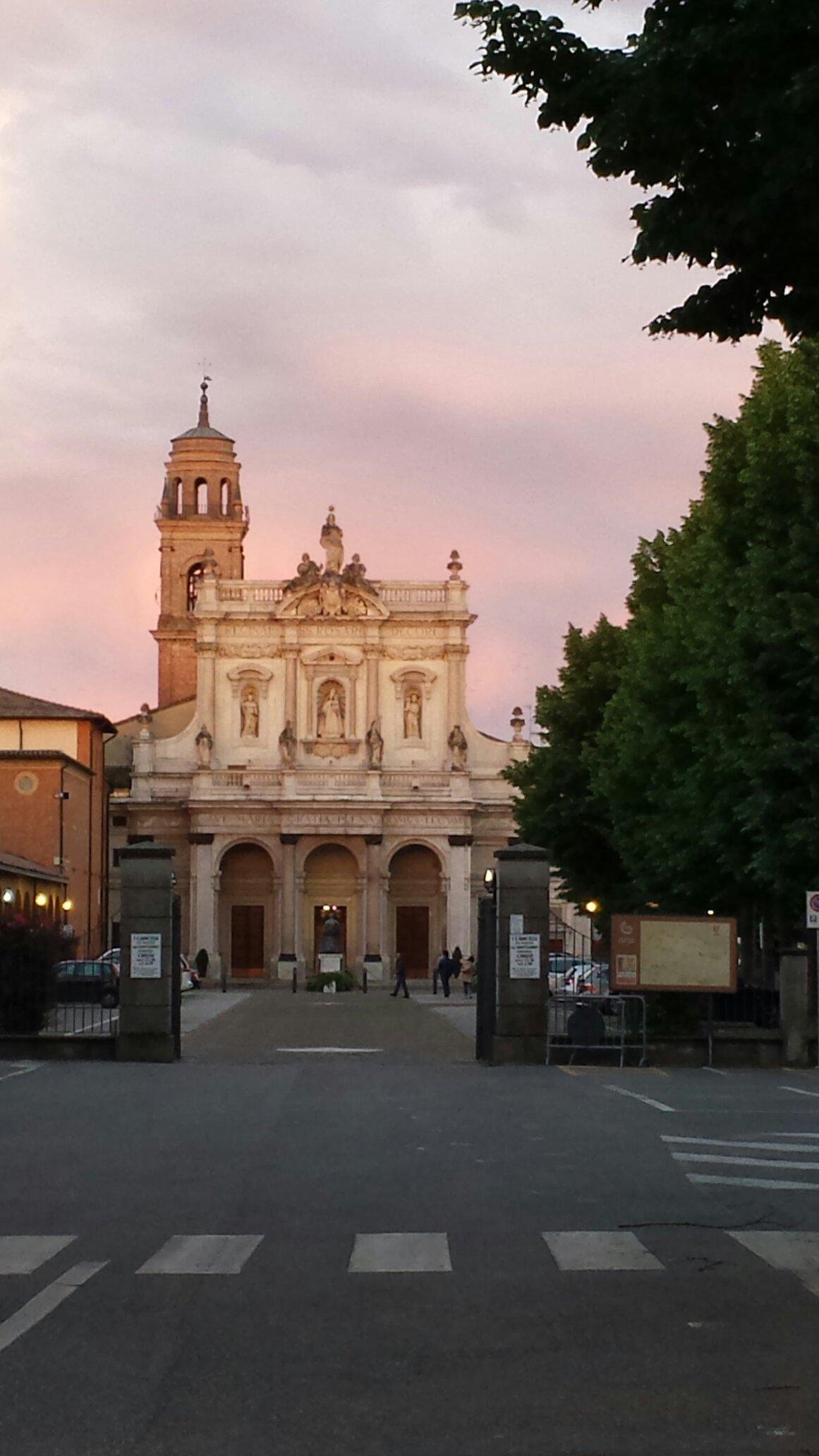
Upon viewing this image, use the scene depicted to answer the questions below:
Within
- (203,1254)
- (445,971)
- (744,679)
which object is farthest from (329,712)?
(203,1254)

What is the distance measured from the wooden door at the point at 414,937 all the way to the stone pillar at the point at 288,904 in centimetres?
484

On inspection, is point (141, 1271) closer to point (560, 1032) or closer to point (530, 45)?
point (530, 45)

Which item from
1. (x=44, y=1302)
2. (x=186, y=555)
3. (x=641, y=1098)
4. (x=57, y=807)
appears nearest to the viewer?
(x=44, y=1302)

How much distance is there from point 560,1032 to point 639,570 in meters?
22.3

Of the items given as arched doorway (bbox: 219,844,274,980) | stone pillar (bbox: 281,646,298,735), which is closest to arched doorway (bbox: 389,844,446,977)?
arched doorway (bbox: 219,844,274,980)

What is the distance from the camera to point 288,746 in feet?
289

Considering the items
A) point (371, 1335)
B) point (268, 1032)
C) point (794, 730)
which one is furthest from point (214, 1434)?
point (268, 1032)

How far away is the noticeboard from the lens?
2802 cm

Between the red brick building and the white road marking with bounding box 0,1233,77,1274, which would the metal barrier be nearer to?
the white road marking with bounding box 0,1233,77,1274

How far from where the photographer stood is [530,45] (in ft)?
36.3

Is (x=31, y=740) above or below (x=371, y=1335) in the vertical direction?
above

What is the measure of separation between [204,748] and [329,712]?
539cm

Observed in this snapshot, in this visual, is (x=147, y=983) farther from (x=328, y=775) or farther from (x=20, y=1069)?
(x=328, y=775)

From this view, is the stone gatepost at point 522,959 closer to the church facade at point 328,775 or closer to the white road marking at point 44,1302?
the white road marking at point 44,1302
